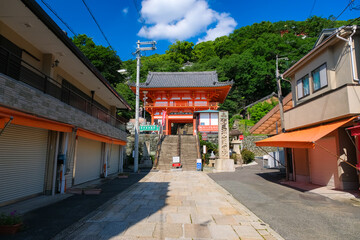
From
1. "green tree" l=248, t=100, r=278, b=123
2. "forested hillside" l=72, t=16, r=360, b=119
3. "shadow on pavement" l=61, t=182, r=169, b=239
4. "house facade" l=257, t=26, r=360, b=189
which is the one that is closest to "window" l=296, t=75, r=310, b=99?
"house facade" l=257, t=26, r=360, b=189

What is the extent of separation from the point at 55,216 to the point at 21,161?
9.17 feet

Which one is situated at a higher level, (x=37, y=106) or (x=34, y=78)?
(x=34, y=78)

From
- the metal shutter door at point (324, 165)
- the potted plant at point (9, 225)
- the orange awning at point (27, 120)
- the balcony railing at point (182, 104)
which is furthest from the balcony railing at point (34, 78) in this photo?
the balcony railing at point (182, 104)

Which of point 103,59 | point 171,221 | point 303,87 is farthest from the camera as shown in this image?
point 103,59

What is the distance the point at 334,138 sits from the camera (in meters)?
8.67

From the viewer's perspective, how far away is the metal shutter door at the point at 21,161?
6254mm

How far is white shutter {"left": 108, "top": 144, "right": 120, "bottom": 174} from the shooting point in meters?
16.4

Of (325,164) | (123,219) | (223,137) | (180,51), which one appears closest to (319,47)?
(325,164)

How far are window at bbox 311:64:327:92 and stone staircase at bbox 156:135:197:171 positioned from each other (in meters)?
11.1

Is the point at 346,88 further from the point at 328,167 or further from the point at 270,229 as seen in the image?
the point at 270,229

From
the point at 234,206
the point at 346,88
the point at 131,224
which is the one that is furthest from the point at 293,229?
the point at 346,88

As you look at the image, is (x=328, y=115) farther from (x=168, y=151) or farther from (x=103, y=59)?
(x=103, y=59)

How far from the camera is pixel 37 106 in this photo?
6.54 m

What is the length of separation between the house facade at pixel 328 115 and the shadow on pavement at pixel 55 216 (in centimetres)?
777
